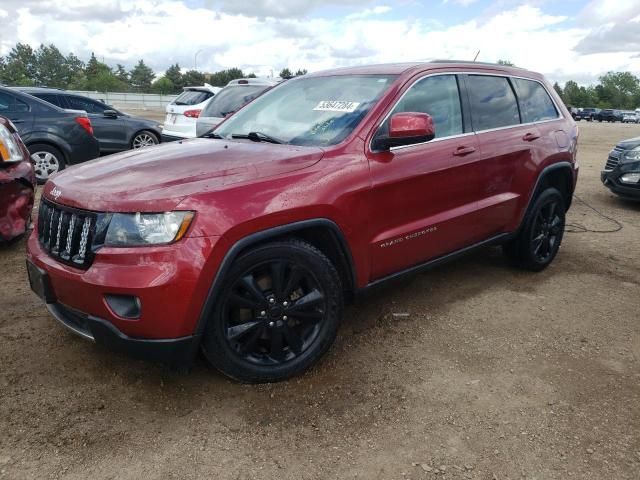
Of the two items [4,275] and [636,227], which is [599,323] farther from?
[4,275]

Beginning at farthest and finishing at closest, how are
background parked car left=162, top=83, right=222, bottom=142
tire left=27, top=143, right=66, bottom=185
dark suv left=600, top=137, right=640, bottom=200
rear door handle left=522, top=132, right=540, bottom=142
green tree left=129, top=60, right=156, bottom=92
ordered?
1. green tree left=129, top=60, right=156, bottom=92
2. background parked car left=162, top=83, right=222, bottom=142
3. tire left=27, top=143, right=66, bottom=185
4. dark suv left=600, top=137, right=640, bottom=200
5. rear door handle left=522, top=132, right=540, bottom=142

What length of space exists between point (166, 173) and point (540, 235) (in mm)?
3326

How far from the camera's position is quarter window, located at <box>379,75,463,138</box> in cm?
346

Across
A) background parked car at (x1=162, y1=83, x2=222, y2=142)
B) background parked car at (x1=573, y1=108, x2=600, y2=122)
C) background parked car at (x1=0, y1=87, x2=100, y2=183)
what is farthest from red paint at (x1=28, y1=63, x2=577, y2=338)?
background parked car at (x1=573, y1=108, x2=600, y2=122)

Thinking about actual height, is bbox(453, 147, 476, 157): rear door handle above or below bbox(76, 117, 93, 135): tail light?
above

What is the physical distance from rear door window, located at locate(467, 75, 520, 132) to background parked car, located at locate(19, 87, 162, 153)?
788 cm

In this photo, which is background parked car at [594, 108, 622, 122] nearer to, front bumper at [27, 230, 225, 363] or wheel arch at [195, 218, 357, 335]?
wheel arch at [195, 218, 357, 335]

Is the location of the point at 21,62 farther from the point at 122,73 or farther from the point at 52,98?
the point at 52,98

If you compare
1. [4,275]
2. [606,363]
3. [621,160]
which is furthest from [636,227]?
[4,275]

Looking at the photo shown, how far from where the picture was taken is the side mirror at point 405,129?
9.93ft

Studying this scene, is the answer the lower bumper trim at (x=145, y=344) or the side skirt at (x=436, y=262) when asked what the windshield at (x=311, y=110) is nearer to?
the side skirt at (x=436, y=262)

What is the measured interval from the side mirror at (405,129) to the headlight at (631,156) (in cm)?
586

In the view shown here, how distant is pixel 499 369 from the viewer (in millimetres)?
3121

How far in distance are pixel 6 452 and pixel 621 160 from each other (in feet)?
26.5
